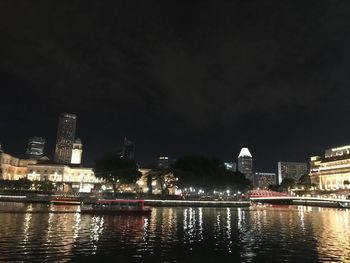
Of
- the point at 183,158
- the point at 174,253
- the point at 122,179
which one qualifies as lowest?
the point at 174,253

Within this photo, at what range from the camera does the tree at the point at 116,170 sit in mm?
164750

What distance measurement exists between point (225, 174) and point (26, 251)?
527ft

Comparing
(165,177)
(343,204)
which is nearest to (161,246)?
(165,177)

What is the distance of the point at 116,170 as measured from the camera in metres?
164

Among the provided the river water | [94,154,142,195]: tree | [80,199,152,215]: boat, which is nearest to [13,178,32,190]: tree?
[94,154,142,195]: tree

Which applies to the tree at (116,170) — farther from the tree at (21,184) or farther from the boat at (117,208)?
the boat at (117,208)

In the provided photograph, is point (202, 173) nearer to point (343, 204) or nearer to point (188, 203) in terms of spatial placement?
point (188, 203)

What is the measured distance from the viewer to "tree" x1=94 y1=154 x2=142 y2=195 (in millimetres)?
164750

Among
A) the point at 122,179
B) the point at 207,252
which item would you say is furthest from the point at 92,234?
the point at 122,179

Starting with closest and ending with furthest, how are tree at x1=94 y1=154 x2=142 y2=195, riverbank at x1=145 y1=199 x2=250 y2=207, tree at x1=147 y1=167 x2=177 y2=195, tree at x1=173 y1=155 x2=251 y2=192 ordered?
riverbank at x1=145 y1=199 x2=250 y2=207, tree at x1=173 y1=155 x2=251 y2=192, tree at x1=94 y1=154 x2=142 y2=195, tree at x1=147 y1=167 x2=177 y2=195

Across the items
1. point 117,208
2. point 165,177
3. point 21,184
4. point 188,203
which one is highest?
point 165,177

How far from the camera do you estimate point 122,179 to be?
16838 cm

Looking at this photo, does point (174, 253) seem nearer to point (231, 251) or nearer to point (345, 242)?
point (231, 251)

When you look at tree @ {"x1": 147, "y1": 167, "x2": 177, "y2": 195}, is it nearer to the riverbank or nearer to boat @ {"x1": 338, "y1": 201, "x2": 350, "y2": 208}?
the riverbank
